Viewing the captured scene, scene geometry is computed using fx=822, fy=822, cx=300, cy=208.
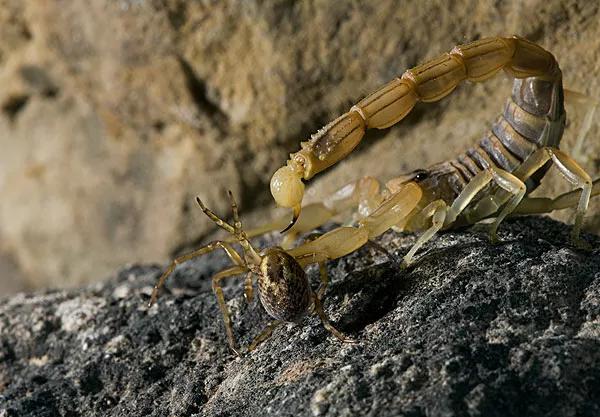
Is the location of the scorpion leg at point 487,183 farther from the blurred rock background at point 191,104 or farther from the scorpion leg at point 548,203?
the blurred rock background at point 191,104

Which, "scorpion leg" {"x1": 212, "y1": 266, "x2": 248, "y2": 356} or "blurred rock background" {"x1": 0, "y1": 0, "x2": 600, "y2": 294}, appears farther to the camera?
"blurred rock background" {"x1": 0, "y1": 0, "x2": 600, "y2": 294}

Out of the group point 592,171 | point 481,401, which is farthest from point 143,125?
point 481,401

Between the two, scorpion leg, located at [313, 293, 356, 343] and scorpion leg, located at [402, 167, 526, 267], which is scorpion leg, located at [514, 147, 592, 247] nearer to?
scorpion leg, located at [402, 167, 526, 267]

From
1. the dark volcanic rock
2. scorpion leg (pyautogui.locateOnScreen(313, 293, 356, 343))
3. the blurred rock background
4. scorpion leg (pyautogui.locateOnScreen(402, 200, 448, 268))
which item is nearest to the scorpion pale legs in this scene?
scorpion leg (pyautogui.locateOnScreen(402, 200, 448, 268))

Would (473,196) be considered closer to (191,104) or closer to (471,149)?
(471,149)

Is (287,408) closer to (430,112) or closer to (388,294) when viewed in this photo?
(388,294)

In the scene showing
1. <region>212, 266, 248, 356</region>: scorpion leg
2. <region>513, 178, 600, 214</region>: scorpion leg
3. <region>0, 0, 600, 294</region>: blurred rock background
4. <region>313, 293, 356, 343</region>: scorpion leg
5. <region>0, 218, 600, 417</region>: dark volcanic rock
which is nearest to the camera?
<region>0, 218, 600, 417</region>: dark volcanic rock

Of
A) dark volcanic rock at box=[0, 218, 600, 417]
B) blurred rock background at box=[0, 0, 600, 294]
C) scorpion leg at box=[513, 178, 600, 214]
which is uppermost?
blurred rock background at box=[0, 0, 600, 294]

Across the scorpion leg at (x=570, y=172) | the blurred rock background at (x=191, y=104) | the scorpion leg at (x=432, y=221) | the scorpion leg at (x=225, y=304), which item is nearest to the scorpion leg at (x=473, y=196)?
the scorpion leg at (x=432, y=221)

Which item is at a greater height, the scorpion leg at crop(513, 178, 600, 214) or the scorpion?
the scorpion
